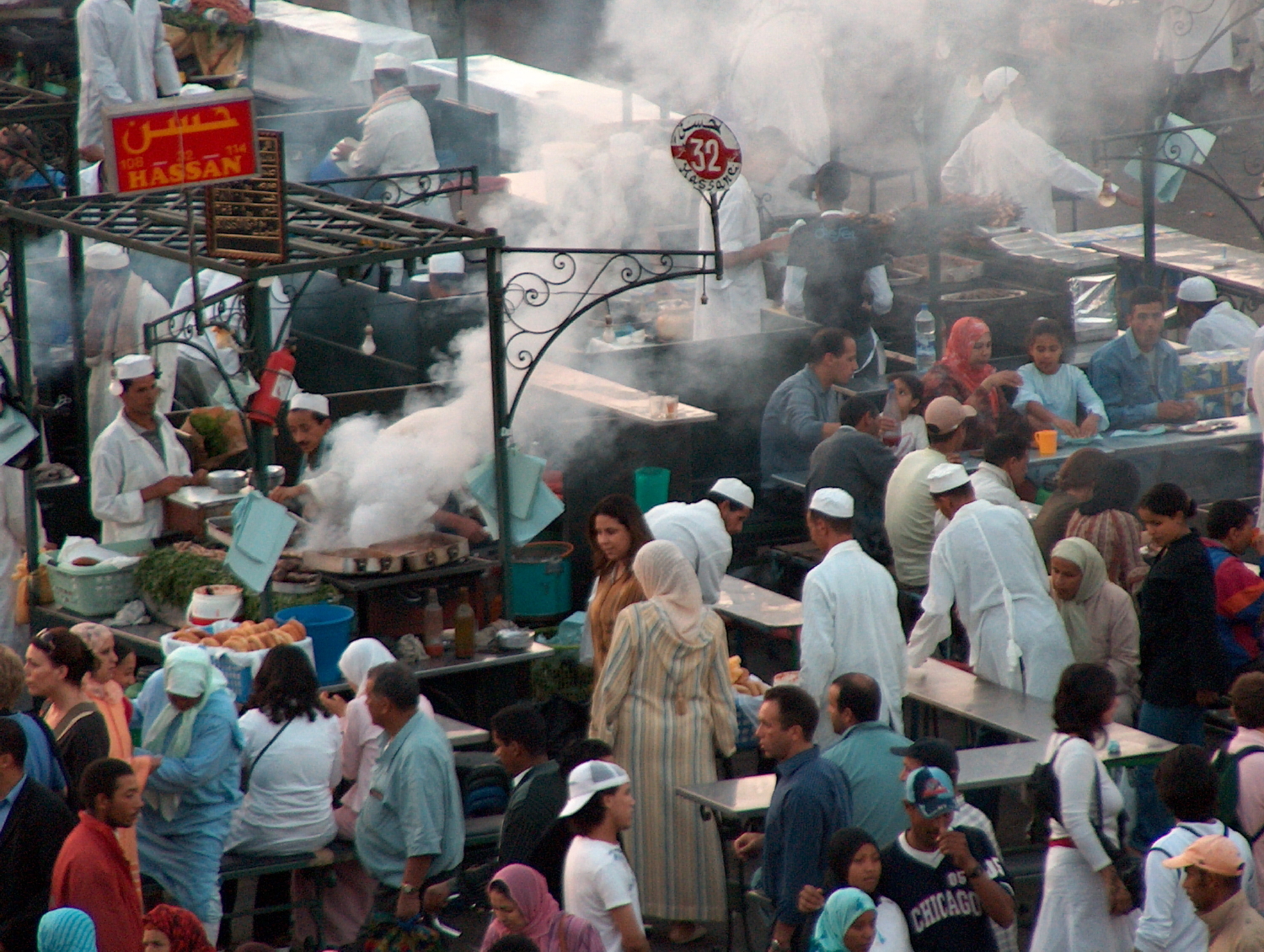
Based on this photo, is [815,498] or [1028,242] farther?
[1028,242]

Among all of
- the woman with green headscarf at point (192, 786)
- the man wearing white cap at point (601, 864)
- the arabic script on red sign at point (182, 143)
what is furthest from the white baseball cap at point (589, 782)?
the arabic script on red sign at point (182, 143)

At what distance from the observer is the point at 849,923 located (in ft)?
16.5

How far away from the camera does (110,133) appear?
23.0ft

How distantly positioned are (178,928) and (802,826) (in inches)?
76.4

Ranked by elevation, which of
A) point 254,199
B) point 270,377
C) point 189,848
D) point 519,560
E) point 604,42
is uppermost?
point 604,42

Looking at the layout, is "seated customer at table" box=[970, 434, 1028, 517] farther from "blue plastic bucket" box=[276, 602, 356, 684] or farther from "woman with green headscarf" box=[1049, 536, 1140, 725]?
"blue plastic bucket" box=[276, 602, 356, 684]

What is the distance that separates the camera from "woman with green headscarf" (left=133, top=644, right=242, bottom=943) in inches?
245

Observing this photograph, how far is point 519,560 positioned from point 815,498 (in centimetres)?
246

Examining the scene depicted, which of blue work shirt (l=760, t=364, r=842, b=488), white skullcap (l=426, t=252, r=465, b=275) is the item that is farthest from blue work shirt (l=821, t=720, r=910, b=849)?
white skullcap (l=426, t=252, r=465, b=275)

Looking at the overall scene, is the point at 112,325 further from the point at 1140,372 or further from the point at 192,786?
Answer: the point at 1140,372

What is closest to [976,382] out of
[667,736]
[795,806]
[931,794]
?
[667,736]

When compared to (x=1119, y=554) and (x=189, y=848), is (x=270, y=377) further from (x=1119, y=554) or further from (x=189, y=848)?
(x=1119, y=554)

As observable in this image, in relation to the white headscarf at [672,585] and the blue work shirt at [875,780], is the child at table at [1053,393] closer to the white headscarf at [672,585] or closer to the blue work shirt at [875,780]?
the white headscarf at [672,585]

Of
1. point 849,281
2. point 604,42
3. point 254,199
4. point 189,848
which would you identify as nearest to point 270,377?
point 254,199
